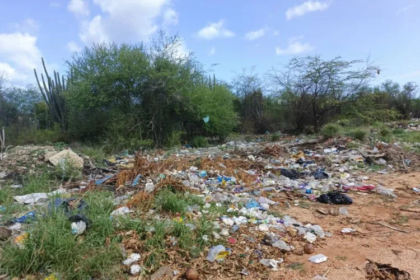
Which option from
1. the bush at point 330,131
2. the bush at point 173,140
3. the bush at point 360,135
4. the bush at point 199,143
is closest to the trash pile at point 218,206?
the bush at point 360,135

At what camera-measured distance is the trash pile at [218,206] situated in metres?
2.33

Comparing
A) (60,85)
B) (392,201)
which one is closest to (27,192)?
(392,201)

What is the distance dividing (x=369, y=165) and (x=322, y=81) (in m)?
7.39

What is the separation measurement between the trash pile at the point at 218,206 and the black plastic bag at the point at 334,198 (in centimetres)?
1

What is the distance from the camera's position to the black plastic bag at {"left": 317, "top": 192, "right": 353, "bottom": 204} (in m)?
3.80

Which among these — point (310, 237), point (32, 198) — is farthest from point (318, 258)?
point (32, 198)

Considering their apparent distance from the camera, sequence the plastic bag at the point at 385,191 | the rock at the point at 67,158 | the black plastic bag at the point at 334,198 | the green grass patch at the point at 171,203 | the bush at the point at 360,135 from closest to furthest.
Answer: the green grass patch at the point at 171,203 → the black plastic bag at the point at 334,198 → the plastic bag at the point at 385,191 → the rock at the point at 67,158 → the bush at the point at 360,135

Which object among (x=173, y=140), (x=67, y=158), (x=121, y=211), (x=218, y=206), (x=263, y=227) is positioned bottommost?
(x=263, y=227)

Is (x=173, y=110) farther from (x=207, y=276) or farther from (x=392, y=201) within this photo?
(x=207, y=276)

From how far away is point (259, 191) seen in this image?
4211 millimetres

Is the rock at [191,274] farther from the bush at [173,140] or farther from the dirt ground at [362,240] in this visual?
the bush at [173,140]

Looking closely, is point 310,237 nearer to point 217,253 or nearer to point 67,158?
point 217,253

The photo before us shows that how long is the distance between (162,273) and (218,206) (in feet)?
4.13

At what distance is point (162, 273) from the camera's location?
2166 millimetres
